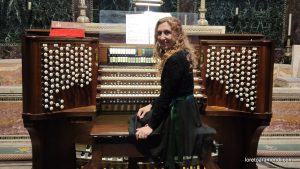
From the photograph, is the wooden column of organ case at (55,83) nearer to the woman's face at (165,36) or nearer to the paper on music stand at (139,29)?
the paper on music stand at (139,29)

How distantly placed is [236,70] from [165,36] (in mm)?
905

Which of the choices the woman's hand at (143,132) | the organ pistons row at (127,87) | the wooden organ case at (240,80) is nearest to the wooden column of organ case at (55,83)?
the organ pistons row at (127,87)

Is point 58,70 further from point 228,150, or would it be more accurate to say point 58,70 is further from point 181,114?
point 228,150

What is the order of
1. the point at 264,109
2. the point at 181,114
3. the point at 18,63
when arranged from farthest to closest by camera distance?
the point at 18,63
the point at 264,109
the point at 181,114

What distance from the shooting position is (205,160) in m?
2.74

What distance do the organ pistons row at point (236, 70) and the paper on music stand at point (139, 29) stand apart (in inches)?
23.7

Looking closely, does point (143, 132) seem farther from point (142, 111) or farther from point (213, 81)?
point (213, 81)

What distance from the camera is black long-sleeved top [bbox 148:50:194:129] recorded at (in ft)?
8.40

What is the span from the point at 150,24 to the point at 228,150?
1.56 m

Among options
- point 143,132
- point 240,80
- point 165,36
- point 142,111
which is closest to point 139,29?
point 165,36

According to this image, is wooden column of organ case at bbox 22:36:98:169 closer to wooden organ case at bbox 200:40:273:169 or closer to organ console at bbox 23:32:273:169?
organ console at bbox 23:32:273:169

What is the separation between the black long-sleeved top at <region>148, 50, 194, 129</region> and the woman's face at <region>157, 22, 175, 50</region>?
145 mm

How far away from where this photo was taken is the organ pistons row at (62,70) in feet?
9.81

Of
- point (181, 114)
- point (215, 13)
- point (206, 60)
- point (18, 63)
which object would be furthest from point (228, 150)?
point (215, 13)
